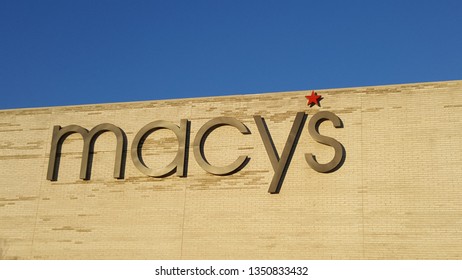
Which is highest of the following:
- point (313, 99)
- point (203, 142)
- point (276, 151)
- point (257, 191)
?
point (313, 99)

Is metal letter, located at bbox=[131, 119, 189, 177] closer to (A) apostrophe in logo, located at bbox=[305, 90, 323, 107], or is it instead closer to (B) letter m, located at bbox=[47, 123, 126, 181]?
(B) letter m, located at bbox=[47, 123, 126, 181]

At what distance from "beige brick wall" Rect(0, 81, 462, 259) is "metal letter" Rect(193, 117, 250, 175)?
206 millimetres

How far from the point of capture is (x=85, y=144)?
20.6 m

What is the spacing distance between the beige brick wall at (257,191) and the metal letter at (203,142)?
0.68ft

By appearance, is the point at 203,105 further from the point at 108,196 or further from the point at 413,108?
the point at 413,108

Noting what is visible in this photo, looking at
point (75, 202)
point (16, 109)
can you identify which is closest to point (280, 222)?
Result: point (75, 202)

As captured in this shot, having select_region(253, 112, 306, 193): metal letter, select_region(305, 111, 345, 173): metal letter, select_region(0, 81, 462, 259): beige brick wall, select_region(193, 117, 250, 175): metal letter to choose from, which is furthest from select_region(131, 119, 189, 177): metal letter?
select_region(305, 111, 345, 173): metal letter

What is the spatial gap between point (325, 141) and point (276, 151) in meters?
1.47

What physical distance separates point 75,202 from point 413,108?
34.7 feet

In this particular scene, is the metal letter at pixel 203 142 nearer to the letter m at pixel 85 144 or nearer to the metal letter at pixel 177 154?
the metal letter at pixel 177 154

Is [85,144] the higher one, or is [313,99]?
[313,99]

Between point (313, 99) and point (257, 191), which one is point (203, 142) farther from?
point (313, 99)

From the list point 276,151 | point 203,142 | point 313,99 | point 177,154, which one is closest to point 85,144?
Result: point 177,154

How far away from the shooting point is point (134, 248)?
19.2m
